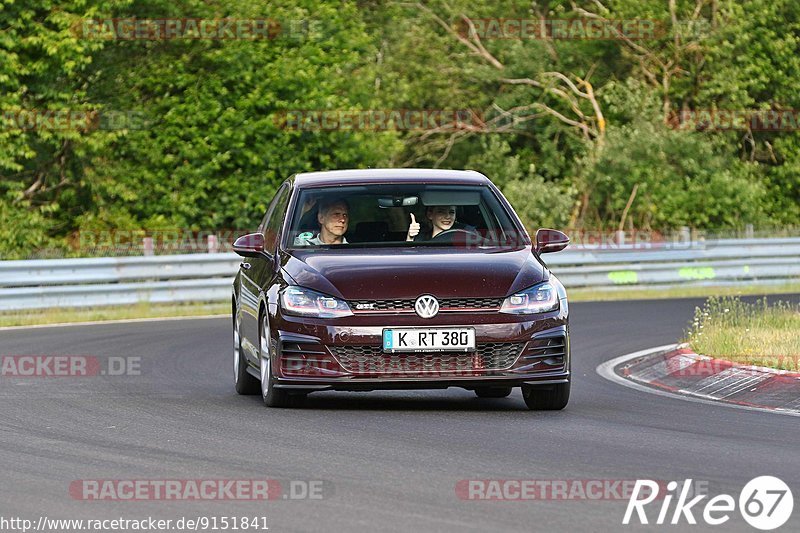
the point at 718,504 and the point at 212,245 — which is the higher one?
the point at 718,504

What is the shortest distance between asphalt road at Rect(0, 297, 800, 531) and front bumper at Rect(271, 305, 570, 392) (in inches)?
9.5

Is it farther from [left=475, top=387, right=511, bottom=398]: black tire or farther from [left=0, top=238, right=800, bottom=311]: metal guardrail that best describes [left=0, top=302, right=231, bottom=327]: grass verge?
[left=475, top=387, right=511, bottom=398]: black tire

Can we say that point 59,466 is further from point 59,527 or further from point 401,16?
point 401,16

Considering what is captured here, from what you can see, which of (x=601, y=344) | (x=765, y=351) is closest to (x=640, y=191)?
(x=601, y=344)

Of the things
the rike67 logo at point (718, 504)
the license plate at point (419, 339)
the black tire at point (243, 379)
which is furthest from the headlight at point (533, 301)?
the rike67 logo at point (718, 504)

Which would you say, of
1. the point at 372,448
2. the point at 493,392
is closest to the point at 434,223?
the point at 493,392

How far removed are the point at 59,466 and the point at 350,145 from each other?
2910cm

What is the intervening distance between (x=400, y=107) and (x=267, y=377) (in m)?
34.8

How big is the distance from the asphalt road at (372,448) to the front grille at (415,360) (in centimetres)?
32

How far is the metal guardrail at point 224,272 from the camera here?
2495 cm

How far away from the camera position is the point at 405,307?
11547mm

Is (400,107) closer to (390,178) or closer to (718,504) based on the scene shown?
(390,178)

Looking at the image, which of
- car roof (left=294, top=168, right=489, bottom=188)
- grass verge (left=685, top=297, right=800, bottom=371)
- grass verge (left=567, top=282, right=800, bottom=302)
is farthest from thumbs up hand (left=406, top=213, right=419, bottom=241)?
grass verge (left=567, top=282, right=800, bottom=302)

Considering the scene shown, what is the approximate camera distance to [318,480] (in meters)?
8.77
